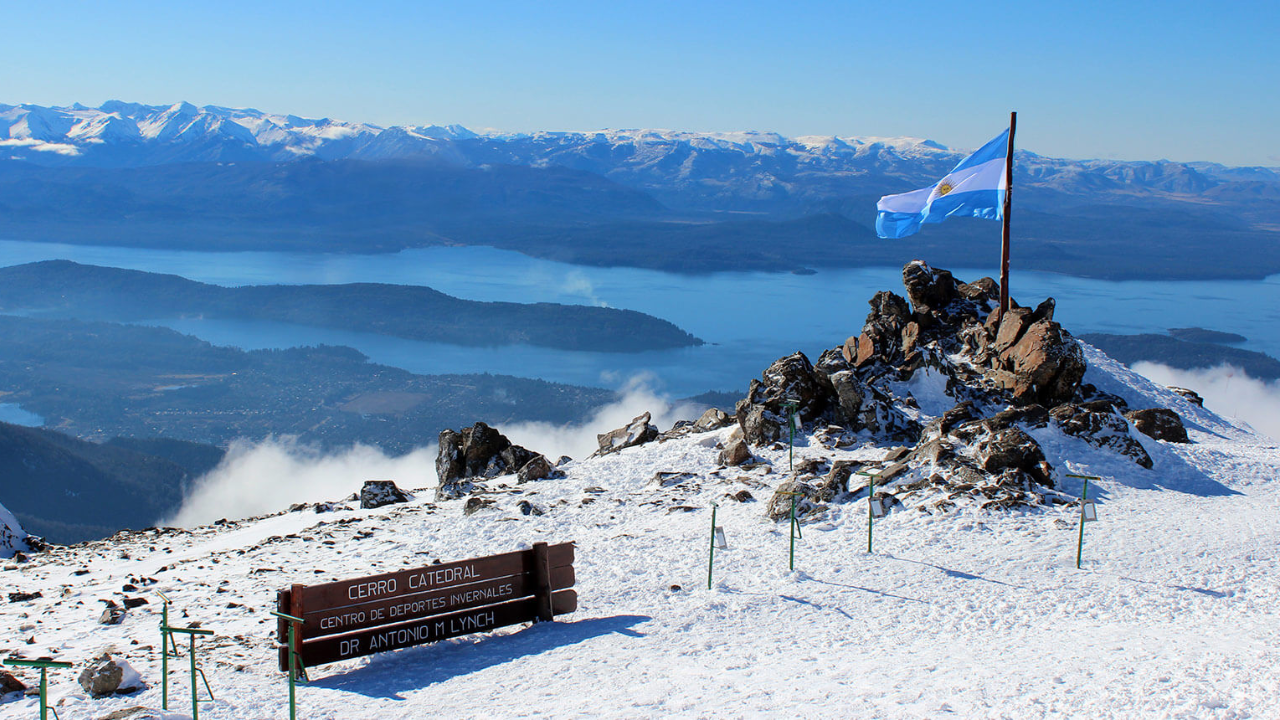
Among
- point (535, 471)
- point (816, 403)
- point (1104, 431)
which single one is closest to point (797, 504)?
point (816, 403)

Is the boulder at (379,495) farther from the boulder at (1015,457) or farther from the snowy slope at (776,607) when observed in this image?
the boulder at (1015,457)

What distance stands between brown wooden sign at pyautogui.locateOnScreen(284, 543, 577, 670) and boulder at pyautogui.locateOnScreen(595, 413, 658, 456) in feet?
55.5

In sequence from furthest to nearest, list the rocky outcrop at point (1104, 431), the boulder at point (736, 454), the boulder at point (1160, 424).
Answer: the boulder at point (736, 454), the boulder at point (1160, 424), the rocky outcrop at point (1104, 431)

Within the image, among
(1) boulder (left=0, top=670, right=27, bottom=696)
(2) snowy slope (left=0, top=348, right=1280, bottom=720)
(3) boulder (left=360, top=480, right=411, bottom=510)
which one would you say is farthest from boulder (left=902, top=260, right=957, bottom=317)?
(1) boulder (left=0, top=670, right=27, bottom=696)

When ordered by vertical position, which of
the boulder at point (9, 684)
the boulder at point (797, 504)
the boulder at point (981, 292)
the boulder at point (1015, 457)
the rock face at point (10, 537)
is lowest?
the rock face at point (10, 537)

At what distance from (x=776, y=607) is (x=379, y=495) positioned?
16328mm

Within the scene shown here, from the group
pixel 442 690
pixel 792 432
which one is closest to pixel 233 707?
pixel 442 690

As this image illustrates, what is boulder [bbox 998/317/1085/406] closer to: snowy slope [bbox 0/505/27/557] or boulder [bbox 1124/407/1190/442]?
boulder [bbox 1124/407/1190/442]

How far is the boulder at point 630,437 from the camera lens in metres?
32.0

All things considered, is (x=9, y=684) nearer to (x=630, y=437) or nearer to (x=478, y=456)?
(x=478, y=456)

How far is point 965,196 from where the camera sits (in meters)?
28.5

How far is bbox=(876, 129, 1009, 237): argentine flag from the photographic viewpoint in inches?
1103

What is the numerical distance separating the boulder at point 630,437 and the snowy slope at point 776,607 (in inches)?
265

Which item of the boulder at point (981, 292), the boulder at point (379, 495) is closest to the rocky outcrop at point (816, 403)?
the boulder at point (981, 292)
